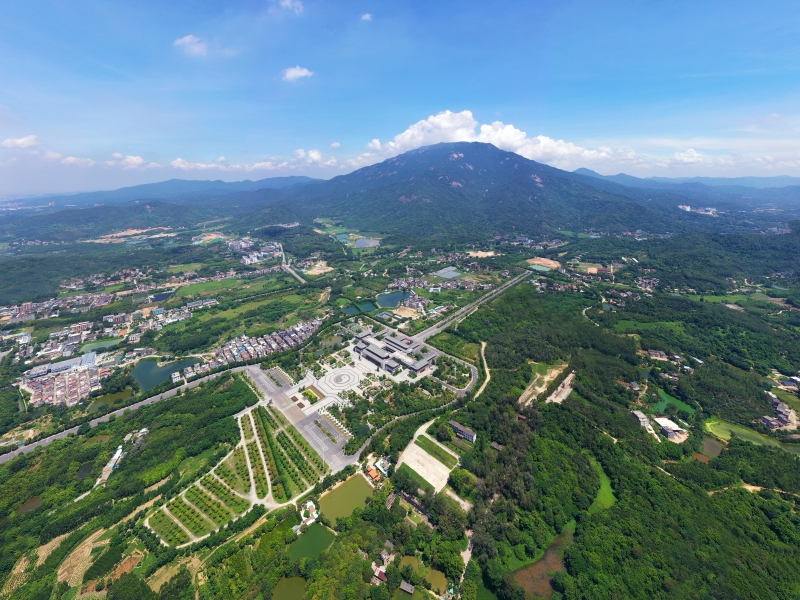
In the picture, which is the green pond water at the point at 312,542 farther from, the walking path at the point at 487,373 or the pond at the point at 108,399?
the pond at the point at 108,399

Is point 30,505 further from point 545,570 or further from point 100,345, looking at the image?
point 545,570

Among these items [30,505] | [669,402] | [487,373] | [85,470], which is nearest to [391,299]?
[487,373]

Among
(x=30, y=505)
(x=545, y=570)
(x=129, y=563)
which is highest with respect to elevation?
(x=30, y=505)

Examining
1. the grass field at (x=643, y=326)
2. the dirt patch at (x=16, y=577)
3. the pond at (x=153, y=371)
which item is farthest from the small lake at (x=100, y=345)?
the grass field at (x=643, y=326)

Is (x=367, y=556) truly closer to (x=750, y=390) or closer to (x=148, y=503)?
(x=148, y=503)

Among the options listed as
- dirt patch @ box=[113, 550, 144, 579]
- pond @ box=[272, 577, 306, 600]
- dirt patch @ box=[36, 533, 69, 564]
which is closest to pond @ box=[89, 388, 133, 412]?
dirt patch @ box=[36, 533, 69, 564]

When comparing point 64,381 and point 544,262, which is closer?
point 64,381
